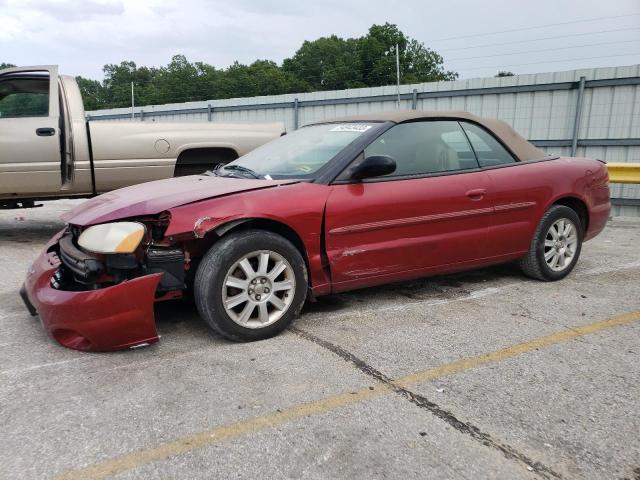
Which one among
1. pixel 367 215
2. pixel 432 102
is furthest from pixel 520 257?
pixel 432 102

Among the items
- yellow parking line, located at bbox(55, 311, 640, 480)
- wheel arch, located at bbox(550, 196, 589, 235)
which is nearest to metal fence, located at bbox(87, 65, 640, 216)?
wheel arch, located at bbox(550, 196, 589, 235)

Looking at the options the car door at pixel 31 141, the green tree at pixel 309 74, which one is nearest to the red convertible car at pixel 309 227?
the car door at pixel 31 141

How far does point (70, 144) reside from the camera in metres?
6.42

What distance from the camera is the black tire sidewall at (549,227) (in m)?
4.58

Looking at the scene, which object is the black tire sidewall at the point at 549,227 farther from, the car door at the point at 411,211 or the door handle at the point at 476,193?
the door handle at the point at 476,193

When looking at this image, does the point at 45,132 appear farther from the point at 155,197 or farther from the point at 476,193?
the point at 476,193

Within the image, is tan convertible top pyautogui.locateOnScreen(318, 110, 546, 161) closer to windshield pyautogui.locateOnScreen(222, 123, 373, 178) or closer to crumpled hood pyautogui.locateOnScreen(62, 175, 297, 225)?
windshield pyautogui.locateOnScreen(222, 123, 373, 178)

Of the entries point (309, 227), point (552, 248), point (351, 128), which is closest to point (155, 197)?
point (309, 227)

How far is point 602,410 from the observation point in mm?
2512

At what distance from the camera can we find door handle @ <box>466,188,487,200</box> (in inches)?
163

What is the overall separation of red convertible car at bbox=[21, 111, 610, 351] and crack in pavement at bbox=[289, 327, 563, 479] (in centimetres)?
52

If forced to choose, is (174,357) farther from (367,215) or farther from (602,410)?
(602,410)

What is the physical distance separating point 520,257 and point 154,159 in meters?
4.47

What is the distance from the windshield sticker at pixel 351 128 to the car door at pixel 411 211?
0.17 meters
